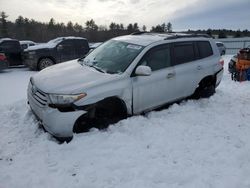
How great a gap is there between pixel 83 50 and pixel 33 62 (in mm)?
2757

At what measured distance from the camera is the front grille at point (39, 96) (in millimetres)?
4641

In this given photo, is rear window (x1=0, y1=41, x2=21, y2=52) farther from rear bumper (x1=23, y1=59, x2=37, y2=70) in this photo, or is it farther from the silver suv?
the silver suv

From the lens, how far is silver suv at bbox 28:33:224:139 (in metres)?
4.56

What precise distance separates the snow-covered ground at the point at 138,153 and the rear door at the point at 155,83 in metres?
0.24

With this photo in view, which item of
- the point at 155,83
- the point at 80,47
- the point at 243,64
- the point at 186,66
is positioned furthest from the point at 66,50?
the point at 155,83

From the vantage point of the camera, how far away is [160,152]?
4.45 m

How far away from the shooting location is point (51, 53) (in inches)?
556

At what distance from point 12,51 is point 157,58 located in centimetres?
1126

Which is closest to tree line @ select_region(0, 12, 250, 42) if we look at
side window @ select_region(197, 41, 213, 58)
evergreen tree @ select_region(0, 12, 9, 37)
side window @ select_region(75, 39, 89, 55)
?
evergreen tree @ select_region(0, 12, 9, 37)

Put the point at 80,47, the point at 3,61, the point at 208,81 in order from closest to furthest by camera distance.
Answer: the point at 208,81 → the point at 3,61 → the point at 80,47

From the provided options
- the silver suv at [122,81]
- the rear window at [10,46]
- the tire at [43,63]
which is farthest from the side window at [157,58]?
the rear window at [10,46]

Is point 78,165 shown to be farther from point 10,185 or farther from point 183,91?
point 183,91

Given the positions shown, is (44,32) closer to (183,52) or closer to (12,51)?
(12,51)

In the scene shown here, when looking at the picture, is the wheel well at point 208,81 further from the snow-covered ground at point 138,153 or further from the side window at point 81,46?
the side window at point 81,46
